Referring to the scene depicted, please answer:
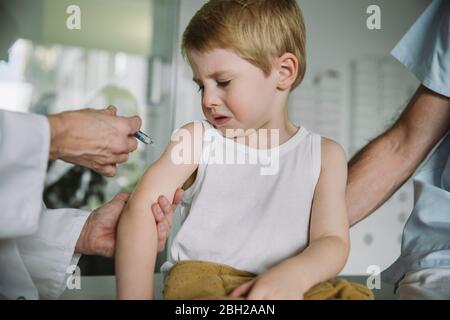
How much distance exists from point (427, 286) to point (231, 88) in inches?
15.2

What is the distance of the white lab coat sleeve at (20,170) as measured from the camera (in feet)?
2.00

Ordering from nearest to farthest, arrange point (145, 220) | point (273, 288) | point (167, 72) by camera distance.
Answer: point (273, 288) → point (145, 220) → point (167, 72)

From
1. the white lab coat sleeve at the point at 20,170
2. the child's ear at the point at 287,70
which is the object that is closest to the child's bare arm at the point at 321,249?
the child's ear at the point at 287,70

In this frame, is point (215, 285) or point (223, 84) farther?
point (223, 84)

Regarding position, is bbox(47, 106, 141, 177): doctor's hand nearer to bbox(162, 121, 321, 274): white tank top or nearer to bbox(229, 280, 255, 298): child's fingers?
bbox(162, 121, 321, 274): white tank top

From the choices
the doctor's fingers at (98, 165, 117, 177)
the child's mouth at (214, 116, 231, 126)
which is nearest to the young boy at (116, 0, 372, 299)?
the child's mouth at (214, 116, 231, 126)

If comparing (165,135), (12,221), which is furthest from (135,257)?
(165,135)

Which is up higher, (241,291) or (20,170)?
(20,170)

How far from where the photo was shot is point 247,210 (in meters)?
0.72

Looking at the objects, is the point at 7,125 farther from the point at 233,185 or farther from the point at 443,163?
the point at 443,163

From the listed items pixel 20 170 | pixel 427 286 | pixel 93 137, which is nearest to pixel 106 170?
pixel 93 137

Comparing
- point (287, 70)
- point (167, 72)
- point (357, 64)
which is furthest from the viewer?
point (167, 72)

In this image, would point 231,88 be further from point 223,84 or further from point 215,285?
point 215,285

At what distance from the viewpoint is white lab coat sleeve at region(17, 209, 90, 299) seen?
0.80 metres
